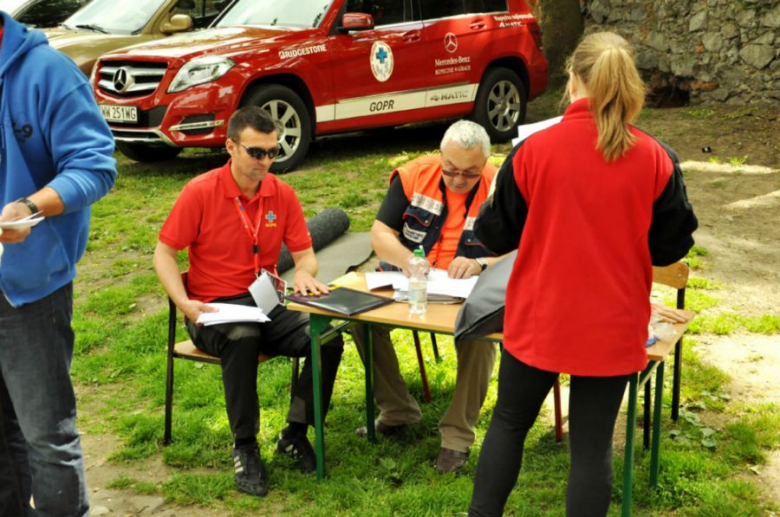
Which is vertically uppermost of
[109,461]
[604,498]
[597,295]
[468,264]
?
[597,295]

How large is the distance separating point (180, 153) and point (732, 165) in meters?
5.74

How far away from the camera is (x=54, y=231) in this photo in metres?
3.02

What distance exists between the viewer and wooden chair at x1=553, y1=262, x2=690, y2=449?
14.3 ft

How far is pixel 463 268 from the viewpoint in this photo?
14.3 feet

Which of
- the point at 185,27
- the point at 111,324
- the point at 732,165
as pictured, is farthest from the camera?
the point at 185,27

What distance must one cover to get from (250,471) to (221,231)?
1097 mm

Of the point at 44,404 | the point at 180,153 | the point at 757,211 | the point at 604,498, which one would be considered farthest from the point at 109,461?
the point at 180,153

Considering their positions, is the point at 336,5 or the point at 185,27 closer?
the point at 336,5

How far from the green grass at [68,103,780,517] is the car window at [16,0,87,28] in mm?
6223

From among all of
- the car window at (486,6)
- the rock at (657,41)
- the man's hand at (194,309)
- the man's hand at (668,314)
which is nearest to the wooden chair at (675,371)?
the man's hand at (668,314)

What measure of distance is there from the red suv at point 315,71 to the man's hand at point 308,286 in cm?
459

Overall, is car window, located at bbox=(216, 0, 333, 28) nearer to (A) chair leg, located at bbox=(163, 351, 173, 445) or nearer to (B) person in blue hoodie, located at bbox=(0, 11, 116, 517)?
(A) chair leg, located at bbox=(163, 351, 173, 445)

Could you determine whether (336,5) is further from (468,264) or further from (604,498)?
(604,498)

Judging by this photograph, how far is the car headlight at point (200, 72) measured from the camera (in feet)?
28.3
